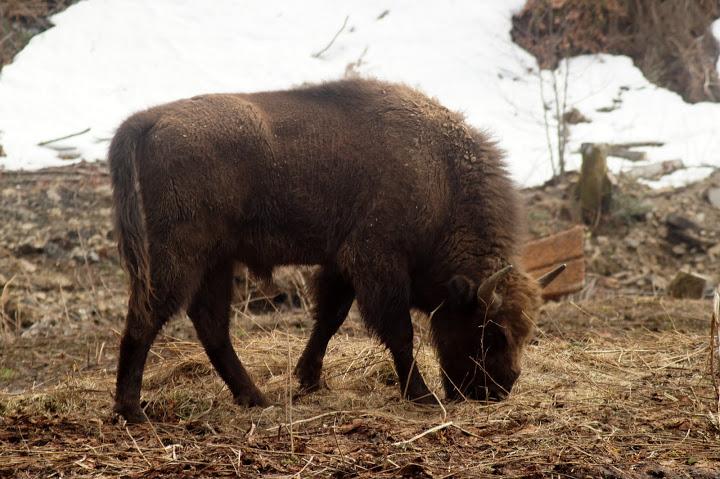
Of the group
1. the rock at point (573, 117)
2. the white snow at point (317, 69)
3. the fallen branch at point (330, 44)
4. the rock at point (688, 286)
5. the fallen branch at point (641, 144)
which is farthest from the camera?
the fallen branch at point (330, 44)

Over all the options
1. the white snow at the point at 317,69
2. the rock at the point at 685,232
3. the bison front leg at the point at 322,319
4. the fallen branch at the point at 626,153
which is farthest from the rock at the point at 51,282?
the fallen branch at the point at 626,153

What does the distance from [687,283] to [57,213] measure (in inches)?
284

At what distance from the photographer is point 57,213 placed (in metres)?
10.9

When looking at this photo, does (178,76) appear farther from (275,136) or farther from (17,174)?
(275,136)

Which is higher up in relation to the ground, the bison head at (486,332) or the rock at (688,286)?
the bison head at (486,332)

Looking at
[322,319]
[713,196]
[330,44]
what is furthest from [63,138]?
[713,196]

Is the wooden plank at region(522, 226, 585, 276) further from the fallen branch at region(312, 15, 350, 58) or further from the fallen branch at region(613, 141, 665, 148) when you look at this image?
the fallen branch at region(312, 15, 350, 58)

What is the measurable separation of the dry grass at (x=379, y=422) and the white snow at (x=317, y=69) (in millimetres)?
6730

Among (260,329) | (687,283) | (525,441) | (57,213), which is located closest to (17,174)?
(57,213)

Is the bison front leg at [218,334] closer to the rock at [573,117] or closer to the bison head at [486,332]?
the bison head at [486,332]

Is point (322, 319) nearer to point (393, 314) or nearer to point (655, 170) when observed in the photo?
point (393, 314)

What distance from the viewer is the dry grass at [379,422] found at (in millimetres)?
3965

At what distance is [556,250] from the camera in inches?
378

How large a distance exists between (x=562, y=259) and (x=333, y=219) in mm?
4270
